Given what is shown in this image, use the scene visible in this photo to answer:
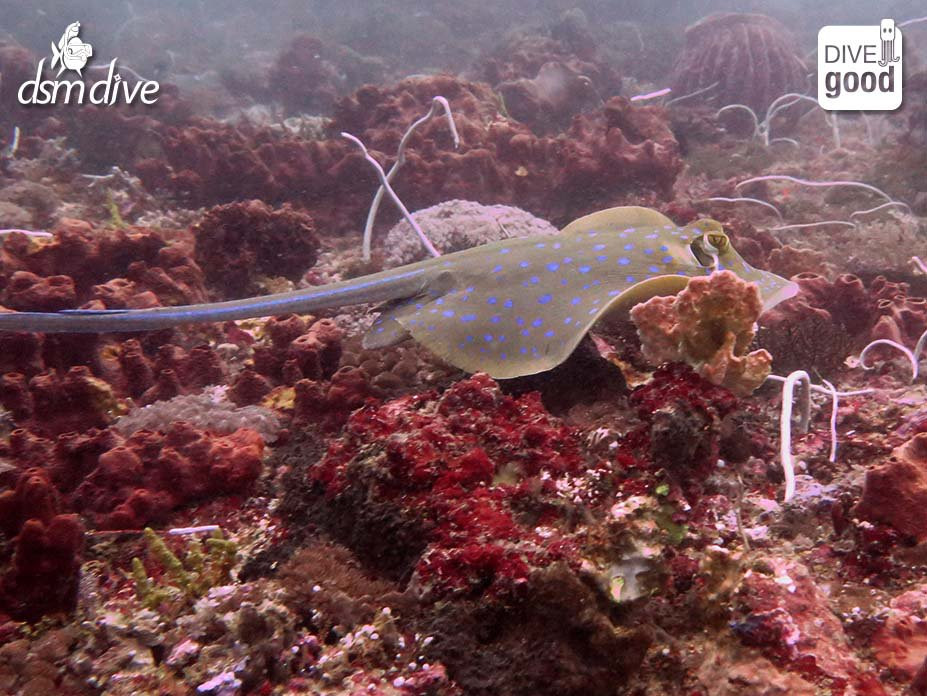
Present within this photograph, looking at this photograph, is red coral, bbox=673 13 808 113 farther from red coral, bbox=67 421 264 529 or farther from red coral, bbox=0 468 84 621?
red coral, bbox=0 468 84 621

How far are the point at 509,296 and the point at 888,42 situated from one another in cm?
1020

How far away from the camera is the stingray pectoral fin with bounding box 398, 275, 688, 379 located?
3283mm

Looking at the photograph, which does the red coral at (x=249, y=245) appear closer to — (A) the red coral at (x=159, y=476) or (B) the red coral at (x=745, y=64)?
(A) the red coral at (x=159, y=476)

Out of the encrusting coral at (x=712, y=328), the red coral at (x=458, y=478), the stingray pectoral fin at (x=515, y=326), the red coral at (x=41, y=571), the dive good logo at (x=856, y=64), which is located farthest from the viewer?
the dive good logo at (x=856, y=64)

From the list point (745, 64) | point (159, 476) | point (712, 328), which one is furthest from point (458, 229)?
point (745, 64)

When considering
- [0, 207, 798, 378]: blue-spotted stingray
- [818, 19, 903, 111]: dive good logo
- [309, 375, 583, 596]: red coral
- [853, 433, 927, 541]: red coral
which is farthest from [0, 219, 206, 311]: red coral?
[818, 19, 903, 111]: dive good logo

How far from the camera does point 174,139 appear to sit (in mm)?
9844

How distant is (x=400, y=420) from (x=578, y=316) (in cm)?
127

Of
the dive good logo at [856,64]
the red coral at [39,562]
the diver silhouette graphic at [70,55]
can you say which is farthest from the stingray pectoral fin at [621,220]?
the diver silhouette graphic at [70,55]

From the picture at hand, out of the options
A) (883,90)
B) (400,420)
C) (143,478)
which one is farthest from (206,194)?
(883,90)

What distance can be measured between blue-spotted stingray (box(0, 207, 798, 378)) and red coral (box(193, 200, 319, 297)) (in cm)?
308

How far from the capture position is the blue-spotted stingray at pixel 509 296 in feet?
11.0

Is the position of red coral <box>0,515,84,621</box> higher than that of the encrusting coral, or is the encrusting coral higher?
the encrusting coral

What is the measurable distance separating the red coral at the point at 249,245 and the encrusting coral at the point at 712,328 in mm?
5109
